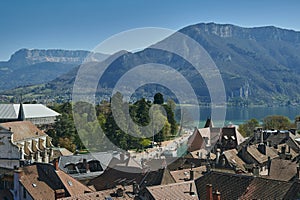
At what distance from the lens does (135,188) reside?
1236 inches

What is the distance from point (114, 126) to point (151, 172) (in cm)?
4764

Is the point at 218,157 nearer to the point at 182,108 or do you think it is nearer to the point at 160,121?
the point at 160,121

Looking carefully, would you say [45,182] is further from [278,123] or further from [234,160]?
[278,123]

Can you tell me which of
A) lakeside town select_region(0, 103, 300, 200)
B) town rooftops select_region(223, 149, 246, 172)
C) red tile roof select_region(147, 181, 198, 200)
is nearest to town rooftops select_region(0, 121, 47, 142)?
lakeside town select_region(0, 103, 300, 200)

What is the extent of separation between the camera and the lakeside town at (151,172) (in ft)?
91.1

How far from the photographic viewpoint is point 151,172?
1484 inches

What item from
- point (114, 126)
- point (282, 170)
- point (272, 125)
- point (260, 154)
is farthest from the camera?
point (272, 125)

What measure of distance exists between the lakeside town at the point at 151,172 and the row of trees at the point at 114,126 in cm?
1576

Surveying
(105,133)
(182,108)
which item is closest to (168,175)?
(105,133)

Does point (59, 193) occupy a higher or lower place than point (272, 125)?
higher

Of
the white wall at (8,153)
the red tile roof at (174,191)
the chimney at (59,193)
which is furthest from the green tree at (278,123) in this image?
the red tile roof at (174,191)

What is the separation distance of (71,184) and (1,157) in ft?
65.8

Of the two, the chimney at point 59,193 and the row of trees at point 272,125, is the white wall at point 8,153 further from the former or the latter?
the row of trees at point 272,125

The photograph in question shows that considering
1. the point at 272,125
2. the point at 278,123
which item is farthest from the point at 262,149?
the point at 278,123
